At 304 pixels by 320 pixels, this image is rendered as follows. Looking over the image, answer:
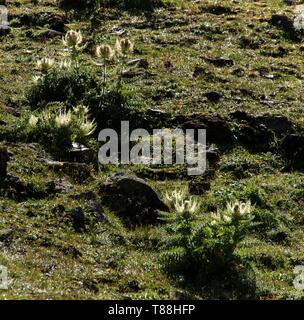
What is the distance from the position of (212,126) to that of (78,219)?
21.1ft

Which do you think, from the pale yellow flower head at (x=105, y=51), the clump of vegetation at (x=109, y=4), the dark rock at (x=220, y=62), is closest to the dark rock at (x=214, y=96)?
the pale yellow flower head at (x=105, y=51)

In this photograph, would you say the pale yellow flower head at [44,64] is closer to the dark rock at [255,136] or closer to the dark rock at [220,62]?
the dark rock at [255,136]

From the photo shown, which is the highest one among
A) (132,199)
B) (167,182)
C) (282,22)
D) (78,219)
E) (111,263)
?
(282,22)

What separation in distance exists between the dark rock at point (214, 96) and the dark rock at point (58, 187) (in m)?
7.06

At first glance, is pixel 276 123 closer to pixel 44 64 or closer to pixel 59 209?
pixel 44 64

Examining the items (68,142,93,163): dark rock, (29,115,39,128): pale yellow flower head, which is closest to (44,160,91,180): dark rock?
(68,142,93,163): dark rock

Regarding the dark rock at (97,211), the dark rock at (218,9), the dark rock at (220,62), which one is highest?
the dark rock at (218,9)

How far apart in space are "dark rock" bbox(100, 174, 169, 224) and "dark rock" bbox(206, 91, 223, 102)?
6228mm

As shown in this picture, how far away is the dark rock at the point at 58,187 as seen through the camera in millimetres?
15047

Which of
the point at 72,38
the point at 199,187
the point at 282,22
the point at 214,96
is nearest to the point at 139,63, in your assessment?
the point at 214,96

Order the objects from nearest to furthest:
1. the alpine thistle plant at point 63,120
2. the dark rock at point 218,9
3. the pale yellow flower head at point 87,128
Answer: the alpine thistle plant at point 63,120 → the pale yellow flower head at point 87,128 → the dark rock at point 218,9

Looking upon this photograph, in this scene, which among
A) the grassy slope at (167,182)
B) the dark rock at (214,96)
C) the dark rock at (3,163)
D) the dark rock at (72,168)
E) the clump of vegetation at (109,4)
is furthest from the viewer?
the clump of vegetation at (109,4)

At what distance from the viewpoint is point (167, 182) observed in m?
17.1

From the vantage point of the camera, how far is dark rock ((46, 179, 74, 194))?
15.0 metres
